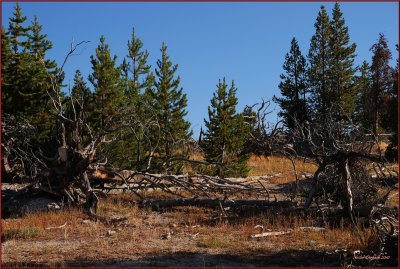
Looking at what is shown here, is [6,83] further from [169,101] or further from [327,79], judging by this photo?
[327,79]

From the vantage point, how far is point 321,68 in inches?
1601

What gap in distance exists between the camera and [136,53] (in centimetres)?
3394

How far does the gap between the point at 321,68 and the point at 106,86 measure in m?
25.5

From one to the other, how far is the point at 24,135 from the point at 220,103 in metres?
10.8

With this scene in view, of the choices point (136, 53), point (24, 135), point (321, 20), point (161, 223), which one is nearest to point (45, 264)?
point (161, 223)

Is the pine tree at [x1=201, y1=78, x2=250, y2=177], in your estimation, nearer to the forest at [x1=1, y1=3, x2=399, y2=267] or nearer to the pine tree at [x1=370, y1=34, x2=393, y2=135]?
the forest at [x1=1, y1=3, x2=399, y2=267]

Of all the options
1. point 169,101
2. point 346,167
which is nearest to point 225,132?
point 169,101

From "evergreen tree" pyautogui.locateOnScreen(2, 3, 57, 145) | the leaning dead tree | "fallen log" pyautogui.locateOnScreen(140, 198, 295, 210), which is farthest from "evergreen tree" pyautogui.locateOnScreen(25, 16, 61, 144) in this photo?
the leaning dead tree

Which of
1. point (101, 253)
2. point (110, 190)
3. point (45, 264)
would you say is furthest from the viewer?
point (110, 190)

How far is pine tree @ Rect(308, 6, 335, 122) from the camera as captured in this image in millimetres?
39656

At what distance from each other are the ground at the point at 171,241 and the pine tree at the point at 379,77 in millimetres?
25752

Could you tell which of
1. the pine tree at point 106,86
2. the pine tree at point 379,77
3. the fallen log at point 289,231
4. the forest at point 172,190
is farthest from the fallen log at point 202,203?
the pine tree at point 379,77

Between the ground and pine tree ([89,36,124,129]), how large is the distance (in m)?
8.16

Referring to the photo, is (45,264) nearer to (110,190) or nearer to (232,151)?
(110,190)
